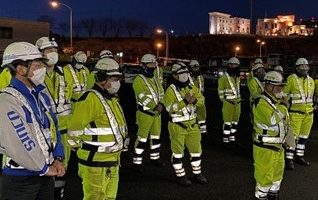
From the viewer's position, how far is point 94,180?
5.13m

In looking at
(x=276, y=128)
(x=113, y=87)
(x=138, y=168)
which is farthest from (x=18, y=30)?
(x=113, y=87)

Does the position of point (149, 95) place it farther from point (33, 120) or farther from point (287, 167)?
point (33, 120)

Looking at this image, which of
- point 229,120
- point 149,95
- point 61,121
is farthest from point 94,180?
point 229,120

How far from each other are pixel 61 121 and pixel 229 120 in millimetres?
6006

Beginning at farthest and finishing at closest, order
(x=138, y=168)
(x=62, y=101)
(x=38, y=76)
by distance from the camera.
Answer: (x=138, y=168), (x=62, y=101), (x=38, y=76)

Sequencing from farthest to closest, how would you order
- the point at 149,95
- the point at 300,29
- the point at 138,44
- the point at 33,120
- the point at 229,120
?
the point at 300,29 < the point at 138,44 < the point at 229,120 < the point at 149,95 < the point at 33,120

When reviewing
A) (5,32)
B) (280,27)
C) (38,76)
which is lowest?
(38,76)

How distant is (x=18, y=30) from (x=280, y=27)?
116273 mm

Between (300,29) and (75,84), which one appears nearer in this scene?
(75,84)

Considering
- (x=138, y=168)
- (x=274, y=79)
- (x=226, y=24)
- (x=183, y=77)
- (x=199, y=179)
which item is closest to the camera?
(x=274, y=79)

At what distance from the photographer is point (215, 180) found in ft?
28.1

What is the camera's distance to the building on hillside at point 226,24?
499 feet

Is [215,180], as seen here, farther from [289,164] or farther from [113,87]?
[113,87]

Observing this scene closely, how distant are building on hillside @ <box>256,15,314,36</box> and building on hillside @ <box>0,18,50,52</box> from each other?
107 metres
